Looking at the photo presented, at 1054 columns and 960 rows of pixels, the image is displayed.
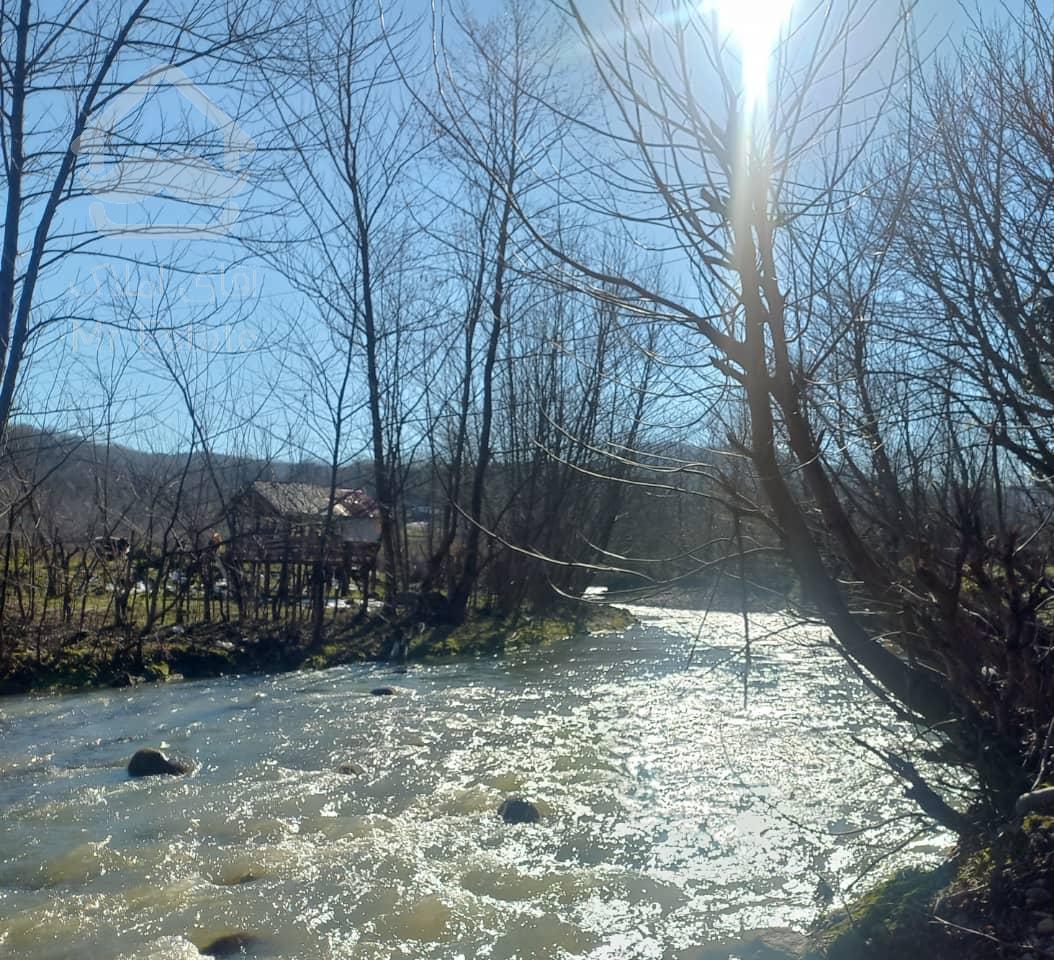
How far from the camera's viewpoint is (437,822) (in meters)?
6.39

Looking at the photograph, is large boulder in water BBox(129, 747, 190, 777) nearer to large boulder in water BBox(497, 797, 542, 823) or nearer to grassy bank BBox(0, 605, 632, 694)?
large boulder in water BBox(497, 797, 542, 823)

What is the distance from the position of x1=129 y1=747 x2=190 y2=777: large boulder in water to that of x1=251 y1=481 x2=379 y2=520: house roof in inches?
354

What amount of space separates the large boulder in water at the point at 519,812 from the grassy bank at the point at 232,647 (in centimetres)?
654

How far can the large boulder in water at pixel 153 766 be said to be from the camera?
744cm

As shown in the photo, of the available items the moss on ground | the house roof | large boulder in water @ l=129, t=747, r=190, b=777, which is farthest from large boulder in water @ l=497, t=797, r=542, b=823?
the house roof

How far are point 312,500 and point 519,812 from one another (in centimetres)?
1241

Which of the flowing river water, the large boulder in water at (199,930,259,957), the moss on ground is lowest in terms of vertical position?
the large boulder in water at (199,930,259,957)

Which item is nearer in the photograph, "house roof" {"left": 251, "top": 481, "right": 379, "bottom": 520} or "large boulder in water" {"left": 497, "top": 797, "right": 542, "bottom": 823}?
"large boulder in water" {"left": 497, "top": 797, "right": 542, "bottom": 823}

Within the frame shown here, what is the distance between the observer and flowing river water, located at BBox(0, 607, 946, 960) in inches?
187

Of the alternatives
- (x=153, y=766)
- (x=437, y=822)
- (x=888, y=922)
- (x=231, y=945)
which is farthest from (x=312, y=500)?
(x=888, y=922)

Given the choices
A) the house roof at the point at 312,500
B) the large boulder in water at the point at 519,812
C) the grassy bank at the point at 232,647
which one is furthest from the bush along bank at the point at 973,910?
the house roof at the point at 312,500

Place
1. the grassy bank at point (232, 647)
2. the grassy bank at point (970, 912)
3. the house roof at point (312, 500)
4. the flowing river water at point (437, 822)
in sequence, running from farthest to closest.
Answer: the house roof at point (312, 500) < the grassy bank at point (232, 647) < the flowing river water at point (437, 822) < the grassy bank at point (970, 912)

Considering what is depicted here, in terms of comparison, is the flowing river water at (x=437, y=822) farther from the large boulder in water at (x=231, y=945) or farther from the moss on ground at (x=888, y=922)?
the moss on ground at (x=888, y=922)

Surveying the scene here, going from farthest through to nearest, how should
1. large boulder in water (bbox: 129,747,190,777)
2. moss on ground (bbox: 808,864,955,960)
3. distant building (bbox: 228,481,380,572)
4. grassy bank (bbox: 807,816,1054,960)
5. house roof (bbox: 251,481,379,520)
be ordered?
house roof (bbox: 251,481,379,520) < distant building (bbox: 228,481,380,572) < large boulder in water (bbox: 129,747,190,777) < moss on ground (bbox: 808,864,955,960) < grassy bank (bbox: 807,816,1054,960)
